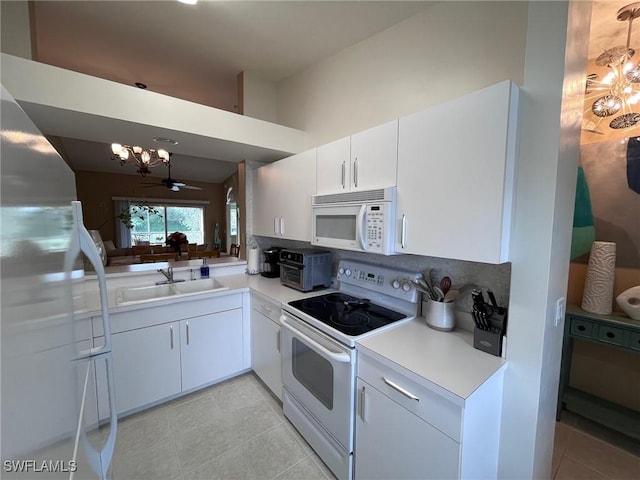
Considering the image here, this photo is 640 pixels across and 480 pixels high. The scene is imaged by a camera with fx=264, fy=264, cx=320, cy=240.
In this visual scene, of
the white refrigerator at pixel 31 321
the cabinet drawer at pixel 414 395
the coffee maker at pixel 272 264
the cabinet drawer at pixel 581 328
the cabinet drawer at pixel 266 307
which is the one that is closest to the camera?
the white refrigerator at pixel 31 321

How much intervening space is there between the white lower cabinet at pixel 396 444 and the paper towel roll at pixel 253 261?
187 cm

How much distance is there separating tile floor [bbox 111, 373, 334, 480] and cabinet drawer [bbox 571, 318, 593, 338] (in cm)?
193

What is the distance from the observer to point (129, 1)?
175 centimetres

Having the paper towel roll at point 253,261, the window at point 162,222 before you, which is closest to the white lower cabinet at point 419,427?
the paper towel roll at point 253,261

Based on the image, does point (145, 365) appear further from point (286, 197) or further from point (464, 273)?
point (464, 273)

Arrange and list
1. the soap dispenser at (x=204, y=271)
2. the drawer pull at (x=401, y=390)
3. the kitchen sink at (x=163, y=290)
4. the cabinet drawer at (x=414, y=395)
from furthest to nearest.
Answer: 1. the soap dispenser at (x=204, y=271)
2. the kitchen sink at (x=163, y=290)
3. the drawer pull at (x=401, y=390)
4. the cabinet drawer at (x=414, y=395)

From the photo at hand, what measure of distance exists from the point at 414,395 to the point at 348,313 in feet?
2.26

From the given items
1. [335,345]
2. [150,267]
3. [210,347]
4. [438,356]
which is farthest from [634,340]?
[150,267]

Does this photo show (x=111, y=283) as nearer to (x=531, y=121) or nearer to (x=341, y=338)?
(x=341, y=338)

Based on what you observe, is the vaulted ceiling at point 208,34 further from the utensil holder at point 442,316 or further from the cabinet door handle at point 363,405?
the cabinet door handle at point 363,405

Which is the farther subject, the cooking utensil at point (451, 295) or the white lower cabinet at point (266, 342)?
the white lower cabinet at point (266, 342)

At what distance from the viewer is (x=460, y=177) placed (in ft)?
3.95

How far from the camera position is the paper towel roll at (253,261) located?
2.91m

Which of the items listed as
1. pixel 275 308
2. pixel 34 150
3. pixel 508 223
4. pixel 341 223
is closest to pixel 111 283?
pixel 275 308
